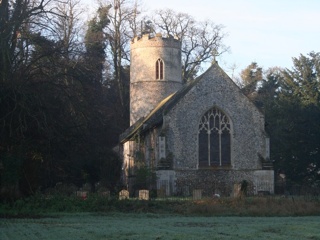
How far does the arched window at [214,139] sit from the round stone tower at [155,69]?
12.1 meters

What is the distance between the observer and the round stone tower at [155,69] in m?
57.5

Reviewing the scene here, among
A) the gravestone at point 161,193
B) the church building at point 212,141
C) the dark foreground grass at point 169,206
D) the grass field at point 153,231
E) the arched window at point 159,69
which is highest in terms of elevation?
the arched window at point 159,69

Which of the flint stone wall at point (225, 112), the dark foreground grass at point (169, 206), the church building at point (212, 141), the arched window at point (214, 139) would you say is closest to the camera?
the dark foreground grass at point (169, 206)

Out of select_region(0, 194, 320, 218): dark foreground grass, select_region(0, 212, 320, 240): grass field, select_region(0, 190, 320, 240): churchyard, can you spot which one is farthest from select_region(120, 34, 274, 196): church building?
Result: select_region(0, 212, 320, 240): grass field

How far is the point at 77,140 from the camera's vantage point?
32188 mm

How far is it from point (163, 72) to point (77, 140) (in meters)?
26.2

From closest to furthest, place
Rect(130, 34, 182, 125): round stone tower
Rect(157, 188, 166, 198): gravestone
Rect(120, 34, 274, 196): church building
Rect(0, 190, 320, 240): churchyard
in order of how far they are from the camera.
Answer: Rect(0, 190, 320, 240): churchyard, Rect(157, 188, 166, 198): gravestone, Rect(120, 34, 274, 196): church building, Rect(130, 34, 182, 125): round stone tower

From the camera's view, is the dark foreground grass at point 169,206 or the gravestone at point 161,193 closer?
the dark foreground grass at point 169,206

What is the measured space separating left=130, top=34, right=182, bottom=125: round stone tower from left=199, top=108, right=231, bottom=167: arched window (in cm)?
1213

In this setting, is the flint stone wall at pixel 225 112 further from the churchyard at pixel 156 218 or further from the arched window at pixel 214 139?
the churchyard at pixel 156 218

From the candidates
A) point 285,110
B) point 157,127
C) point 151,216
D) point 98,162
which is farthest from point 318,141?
point 151,216

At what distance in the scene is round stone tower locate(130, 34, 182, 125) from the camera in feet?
189

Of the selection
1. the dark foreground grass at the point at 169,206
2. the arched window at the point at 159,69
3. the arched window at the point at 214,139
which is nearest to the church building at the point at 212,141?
the arched window at the point at 214,139

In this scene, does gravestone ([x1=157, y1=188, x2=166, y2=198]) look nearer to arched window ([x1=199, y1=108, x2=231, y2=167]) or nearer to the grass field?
arched window ([x1=199, y1=108, x2=231, y2=167])
